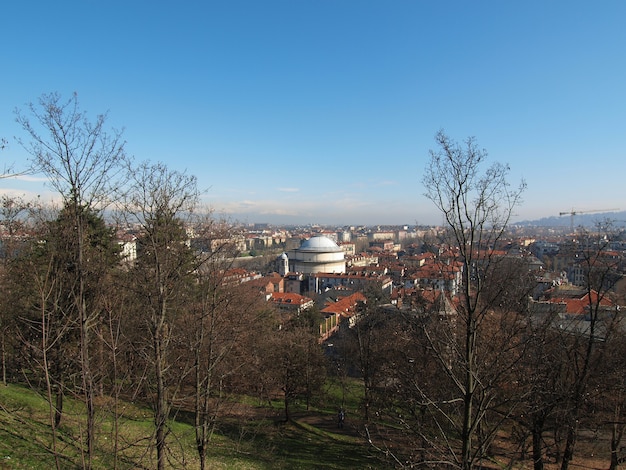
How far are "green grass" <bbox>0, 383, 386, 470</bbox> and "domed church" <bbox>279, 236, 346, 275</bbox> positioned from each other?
201 ft

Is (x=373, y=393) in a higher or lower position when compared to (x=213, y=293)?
lower

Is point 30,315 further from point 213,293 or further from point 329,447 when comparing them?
point 329,447

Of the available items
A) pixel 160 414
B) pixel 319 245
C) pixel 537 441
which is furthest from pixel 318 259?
pixel 160 414

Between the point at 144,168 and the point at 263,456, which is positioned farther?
the point at 263,456

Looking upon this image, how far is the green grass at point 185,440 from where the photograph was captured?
7.33m

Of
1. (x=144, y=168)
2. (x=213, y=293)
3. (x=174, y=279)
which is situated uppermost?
(x=144, y=168)

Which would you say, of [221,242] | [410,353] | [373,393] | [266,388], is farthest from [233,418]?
[221,242]

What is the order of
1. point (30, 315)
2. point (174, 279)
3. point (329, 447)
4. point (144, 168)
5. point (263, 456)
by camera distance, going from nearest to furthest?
point (144, 168)
point (174, 279)
point (30, 315)
point (263, 456)
point (329, 447)

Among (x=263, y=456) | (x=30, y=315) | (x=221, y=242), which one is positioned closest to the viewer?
(x=221, y=242)

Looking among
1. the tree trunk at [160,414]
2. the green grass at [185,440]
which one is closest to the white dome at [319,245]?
the green grass at [185,440]

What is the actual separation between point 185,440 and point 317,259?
229 feet

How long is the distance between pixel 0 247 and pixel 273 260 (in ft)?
240

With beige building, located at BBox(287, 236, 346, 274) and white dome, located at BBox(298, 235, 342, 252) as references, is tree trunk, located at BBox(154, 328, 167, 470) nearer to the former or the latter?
beige building, located at BBox(287, 236, 346, 274)

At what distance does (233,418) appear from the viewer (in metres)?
15.4
